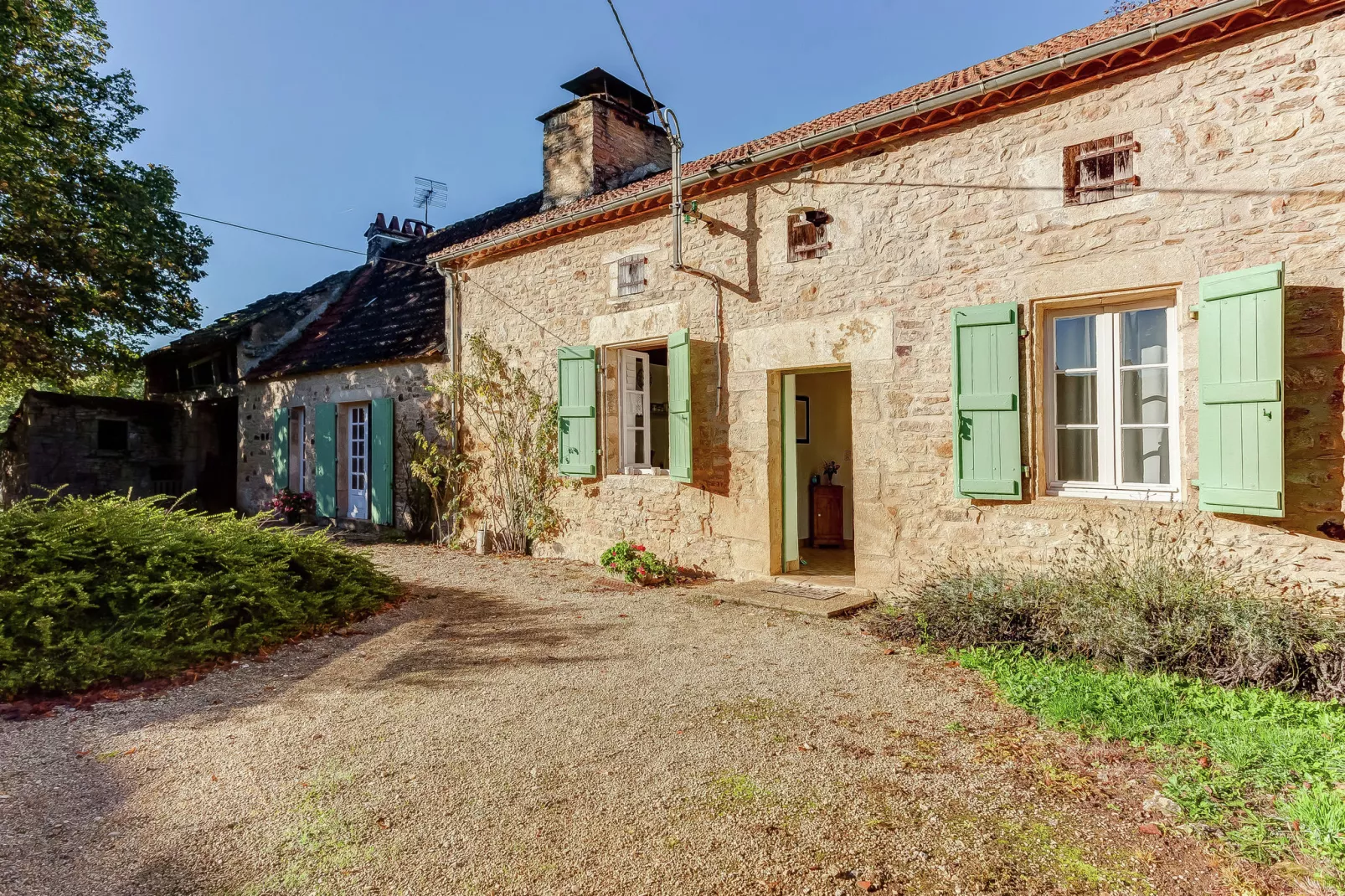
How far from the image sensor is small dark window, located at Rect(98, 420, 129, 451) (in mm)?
13117

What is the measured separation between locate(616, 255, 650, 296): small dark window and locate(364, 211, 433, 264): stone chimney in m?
8.13

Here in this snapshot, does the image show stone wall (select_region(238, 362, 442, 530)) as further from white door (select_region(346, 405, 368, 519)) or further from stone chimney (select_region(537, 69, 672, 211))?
stone chimney (select_region(537, 69, 672, 211))

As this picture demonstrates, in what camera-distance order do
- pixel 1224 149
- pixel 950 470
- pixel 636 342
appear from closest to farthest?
pixel 1224 149 → pixel 950 470 → pixel 636 342

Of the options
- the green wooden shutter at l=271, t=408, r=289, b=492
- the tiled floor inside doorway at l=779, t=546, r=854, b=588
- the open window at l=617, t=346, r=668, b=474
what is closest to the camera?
the tiled floor inside doorway at l=779, t=546, r=854, b=588

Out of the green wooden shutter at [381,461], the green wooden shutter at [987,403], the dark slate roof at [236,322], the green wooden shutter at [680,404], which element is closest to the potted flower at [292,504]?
the green wooden shutter at [381,461]

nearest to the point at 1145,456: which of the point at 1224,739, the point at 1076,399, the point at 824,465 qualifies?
the point at 1076,399

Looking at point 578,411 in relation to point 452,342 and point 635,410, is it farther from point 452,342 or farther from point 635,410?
point 452,342

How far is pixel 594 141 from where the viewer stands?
34.1 ft

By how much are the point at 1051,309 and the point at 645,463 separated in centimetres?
438

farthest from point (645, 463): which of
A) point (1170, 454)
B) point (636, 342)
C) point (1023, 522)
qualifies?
point (1170, 454)

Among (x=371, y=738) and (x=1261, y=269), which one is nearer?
(x=371, y=738)

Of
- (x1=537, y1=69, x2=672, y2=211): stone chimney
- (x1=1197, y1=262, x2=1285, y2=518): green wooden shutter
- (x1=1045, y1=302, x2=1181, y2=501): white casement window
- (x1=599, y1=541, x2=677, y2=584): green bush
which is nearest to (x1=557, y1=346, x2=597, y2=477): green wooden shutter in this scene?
(x1=599, y1=541, x2=677, y2=584): green bush

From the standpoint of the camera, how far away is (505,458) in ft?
29.7

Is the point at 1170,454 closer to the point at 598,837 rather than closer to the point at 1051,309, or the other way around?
the point at 1051,309
